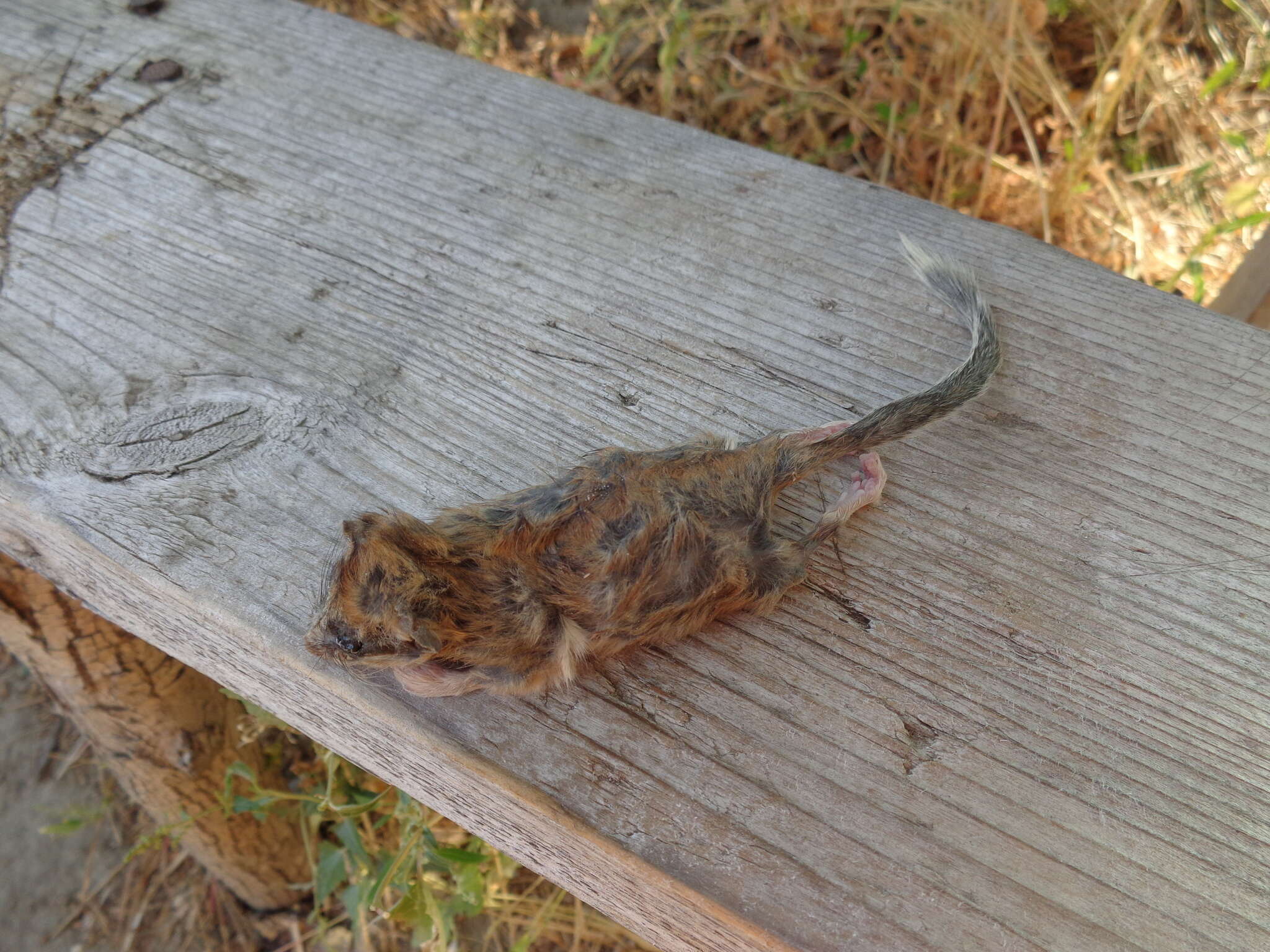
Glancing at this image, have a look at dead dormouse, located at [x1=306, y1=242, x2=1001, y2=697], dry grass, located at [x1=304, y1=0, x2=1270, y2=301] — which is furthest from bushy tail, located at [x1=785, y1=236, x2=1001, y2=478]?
dry grass, located at [x1=304, y1=0, x2=1270, y2=301]

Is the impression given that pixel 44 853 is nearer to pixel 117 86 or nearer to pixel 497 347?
pixel 117 86

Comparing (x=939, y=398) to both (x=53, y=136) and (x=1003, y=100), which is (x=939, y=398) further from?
(x=1003, y=100)

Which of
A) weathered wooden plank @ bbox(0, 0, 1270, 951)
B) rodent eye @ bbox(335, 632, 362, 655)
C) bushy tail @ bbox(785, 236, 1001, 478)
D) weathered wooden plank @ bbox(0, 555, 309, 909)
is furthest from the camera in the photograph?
weathered wooden plank @ bbox(0, 555, 309, 909)

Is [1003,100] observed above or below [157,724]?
above

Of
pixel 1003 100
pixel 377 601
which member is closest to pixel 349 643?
pixel 377 601

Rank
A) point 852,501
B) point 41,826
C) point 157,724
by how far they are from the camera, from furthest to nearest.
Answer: point 41,826
point 157,724
point 852,501

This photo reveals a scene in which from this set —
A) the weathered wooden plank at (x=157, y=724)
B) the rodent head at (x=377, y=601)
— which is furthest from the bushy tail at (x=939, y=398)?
the weathered wooden plank at (x=157, y=724)

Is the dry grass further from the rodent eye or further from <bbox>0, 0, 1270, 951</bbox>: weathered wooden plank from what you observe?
the rodent eye
